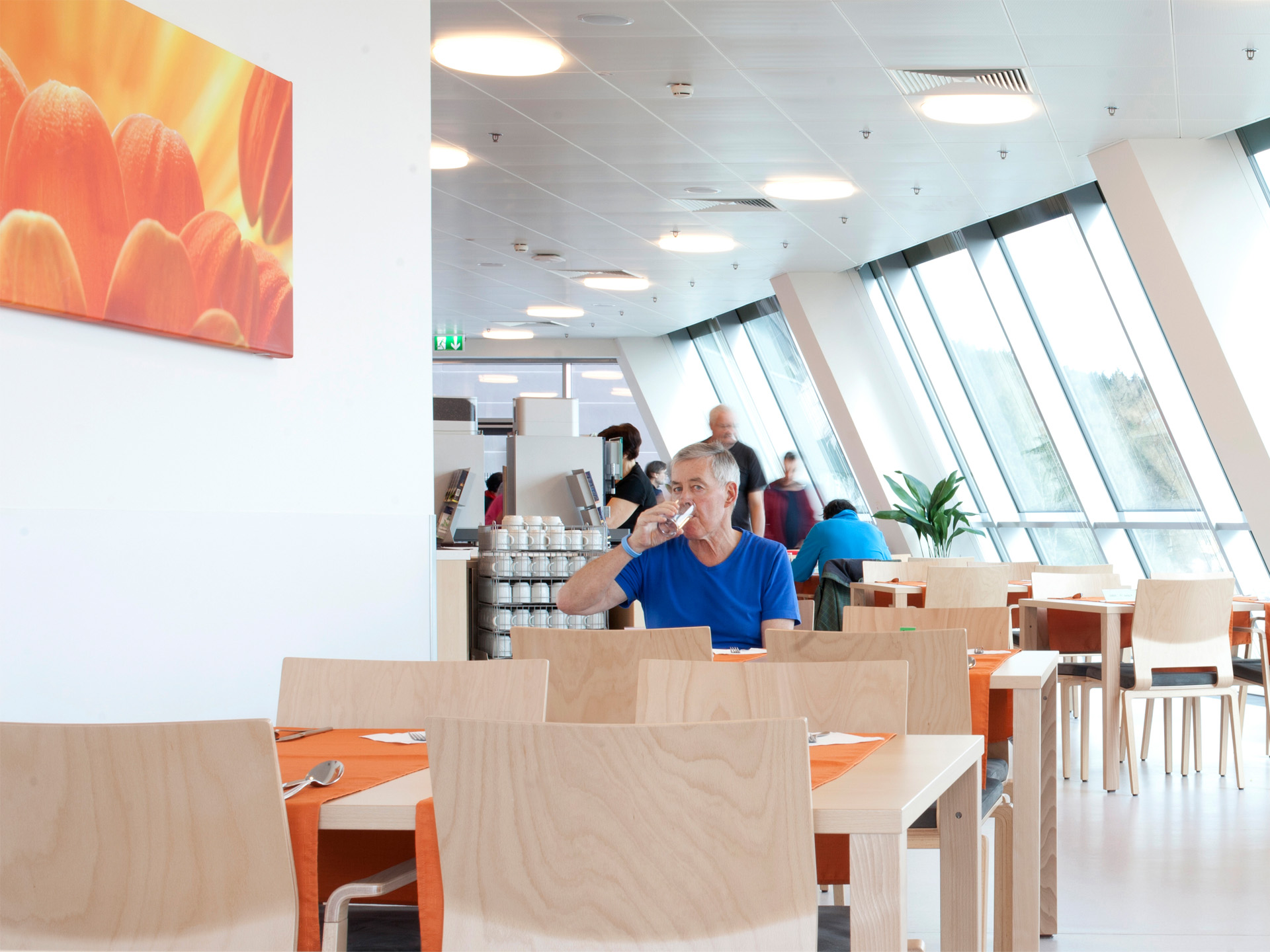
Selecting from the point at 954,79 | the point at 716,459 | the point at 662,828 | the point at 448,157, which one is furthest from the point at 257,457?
the point at 448,157

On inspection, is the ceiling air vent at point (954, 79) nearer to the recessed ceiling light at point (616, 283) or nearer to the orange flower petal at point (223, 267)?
the orange flower petal at point (223, 267)

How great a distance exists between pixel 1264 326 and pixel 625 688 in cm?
580

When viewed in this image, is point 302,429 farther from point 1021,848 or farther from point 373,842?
point 1021,848

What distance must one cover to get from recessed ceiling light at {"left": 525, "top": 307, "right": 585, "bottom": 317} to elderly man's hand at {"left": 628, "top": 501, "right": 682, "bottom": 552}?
10607 millimetres

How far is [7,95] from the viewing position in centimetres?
215

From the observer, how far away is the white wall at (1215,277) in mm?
6773

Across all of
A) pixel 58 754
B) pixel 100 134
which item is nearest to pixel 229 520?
pixel 100 134

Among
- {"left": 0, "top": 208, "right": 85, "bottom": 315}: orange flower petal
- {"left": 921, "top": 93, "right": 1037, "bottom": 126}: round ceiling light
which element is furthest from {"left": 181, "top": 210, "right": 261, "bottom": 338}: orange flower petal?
{"left": 921, "top": 93, "right": 1037, "bottom": 126}: round ceiling light

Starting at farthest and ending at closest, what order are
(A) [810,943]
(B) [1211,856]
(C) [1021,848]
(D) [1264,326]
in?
(D) [1264,326]
(B) [1211,856]
(C) [1021,848]
(A) [810,943]

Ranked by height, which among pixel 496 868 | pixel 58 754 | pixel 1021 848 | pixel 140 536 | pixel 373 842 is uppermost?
pixel 140 536

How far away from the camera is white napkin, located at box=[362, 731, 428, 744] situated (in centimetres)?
182

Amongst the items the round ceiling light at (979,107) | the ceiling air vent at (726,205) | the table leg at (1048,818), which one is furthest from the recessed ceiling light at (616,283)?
the table leg at (1048,818)

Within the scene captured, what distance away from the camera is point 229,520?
2697 millimetres

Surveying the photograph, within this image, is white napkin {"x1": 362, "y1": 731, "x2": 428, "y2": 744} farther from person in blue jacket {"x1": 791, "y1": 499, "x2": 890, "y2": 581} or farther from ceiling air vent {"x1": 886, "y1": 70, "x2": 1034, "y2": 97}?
ceiling air vent {"x1": 886, "y1": 70, "x2": 1034, "y2": 97}
